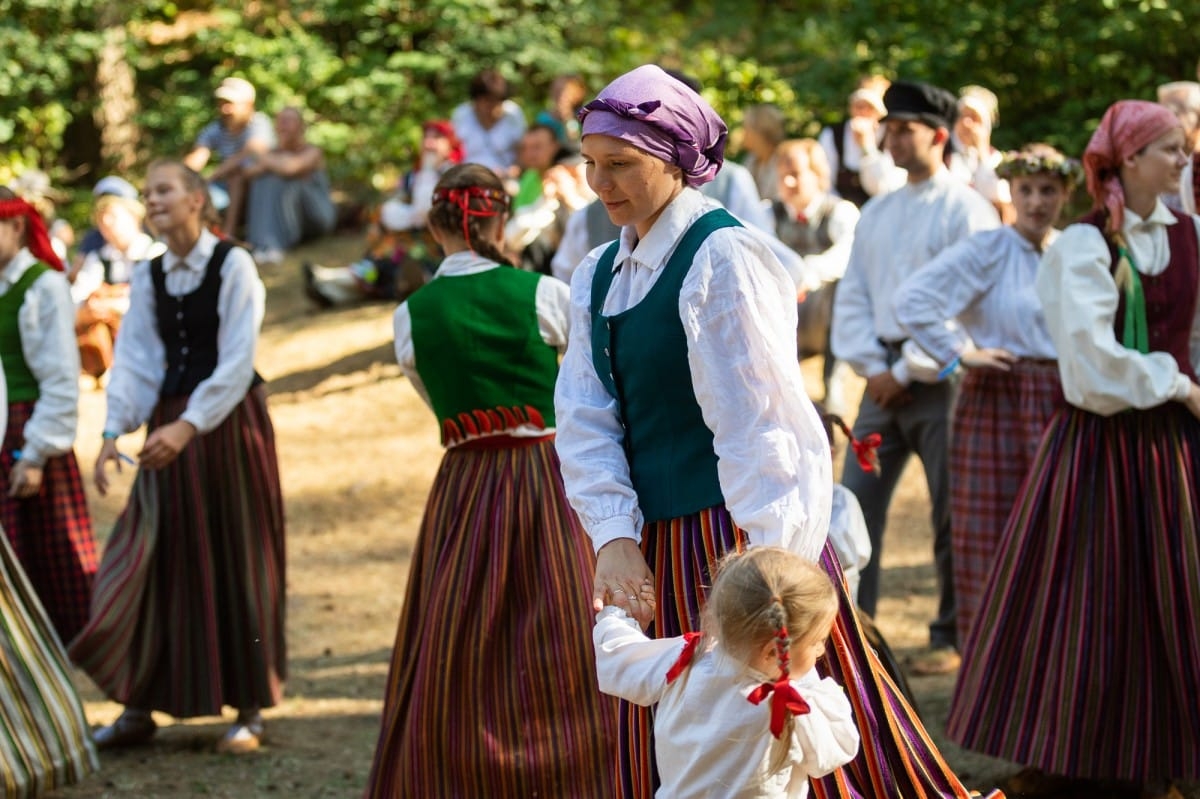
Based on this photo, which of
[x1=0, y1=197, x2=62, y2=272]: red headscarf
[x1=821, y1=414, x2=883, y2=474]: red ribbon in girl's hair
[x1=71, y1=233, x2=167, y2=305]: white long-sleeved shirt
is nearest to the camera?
[x1=821, y1=414, x2=883, y2=474]: red ribbon in girl's hair

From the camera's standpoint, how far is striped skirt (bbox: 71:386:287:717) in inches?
212

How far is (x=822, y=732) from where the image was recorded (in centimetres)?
261

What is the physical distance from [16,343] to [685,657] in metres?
3.69

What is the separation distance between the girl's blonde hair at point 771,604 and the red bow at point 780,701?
34mm

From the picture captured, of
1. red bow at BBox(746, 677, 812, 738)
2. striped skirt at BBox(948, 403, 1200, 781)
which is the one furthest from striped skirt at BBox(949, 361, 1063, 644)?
red bow at BBox(746, 677, 812, 738)

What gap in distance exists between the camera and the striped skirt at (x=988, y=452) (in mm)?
5473

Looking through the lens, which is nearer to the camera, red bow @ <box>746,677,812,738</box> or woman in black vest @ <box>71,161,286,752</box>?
red bow @ <box>746,677,812,738</box>

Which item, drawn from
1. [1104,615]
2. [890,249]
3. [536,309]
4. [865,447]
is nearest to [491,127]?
[890,249]

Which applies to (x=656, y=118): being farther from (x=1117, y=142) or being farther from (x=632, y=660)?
(x=1117, y=142)

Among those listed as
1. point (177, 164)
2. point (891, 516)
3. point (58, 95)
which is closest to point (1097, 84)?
point (891, 516)

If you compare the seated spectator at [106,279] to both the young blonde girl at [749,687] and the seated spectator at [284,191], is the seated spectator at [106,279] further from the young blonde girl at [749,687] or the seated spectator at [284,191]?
the young blonde girl at [749,687]

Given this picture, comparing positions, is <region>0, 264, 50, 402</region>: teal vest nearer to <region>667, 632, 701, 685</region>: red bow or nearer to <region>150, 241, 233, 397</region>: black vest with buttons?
<region>150, 241, 233, 397</region>: black vest with buttons

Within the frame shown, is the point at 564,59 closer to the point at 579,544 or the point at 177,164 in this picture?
the point at 177,164

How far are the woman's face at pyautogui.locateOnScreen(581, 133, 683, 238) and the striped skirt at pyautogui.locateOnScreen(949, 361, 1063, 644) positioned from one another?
2814 mm
